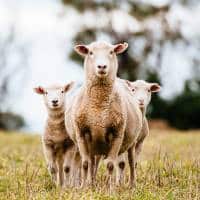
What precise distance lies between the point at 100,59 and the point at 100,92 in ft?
1.79

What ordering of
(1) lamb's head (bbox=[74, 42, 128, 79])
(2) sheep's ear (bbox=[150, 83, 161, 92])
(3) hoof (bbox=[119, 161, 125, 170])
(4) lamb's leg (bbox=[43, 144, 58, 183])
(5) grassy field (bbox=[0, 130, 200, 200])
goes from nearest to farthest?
(5) grassy field (bbox=[0, 130, 200, 200]) < (1) lamb's head (bbox=[74, 42, 128, 79]) < (3) hoof (bbox=[119, 161, 125, 170]) < (4) lamb's leg (bbox=[43, 144, 58, 183]) < (2) sheep's ear (bbox=[150, 83, 161, 92])

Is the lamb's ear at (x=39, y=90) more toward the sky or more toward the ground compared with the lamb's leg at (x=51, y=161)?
more toward the sky

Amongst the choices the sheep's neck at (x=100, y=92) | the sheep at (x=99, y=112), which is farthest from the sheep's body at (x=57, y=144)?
the sheep's neck at (x=100, y=92)

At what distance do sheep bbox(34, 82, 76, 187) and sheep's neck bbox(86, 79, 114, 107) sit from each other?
1.28m

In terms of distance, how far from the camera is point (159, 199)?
8.01m

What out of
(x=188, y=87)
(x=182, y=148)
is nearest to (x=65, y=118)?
(x=182, y=148)

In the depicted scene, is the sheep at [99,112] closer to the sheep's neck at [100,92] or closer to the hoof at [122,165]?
the sheep's neck at [100,92]

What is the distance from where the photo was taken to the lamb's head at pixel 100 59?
27.7 ft

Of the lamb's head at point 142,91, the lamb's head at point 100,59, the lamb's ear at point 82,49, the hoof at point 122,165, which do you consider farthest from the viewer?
the lamb's head at point 142,91

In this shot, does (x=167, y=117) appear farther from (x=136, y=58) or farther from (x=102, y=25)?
(x=102, y=25)

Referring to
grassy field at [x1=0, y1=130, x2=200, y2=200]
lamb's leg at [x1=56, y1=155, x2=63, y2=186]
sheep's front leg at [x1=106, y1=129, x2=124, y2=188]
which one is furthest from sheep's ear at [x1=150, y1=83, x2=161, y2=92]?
sheep's front leg at [x1=106, y1=129, x2=124, y2=188]

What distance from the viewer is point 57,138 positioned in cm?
1018

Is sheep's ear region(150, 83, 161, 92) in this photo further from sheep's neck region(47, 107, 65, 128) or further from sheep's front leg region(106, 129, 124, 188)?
sheep's front leg region(106, 129, 124, 188)

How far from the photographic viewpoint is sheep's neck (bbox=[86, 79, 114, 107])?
8875mm
